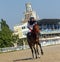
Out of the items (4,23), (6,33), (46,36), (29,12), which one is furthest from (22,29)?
(6,33)

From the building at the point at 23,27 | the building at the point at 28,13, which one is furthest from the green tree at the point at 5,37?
the building at the point at 28,13

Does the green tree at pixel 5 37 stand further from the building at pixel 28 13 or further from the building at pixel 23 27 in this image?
the building at pixel 28 13

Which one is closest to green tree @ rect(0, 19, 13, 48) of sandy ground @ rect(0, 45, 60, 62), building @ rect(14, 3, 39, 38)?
building @ rect(14, 3, 39, 38)

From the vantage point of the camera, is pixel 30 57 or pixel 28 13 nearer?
pixel 30 57

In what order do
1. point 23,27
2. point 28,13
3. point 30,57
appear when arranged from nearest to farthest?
point 30,57, point 23,27, point 28,13

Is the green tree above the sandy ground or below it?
below

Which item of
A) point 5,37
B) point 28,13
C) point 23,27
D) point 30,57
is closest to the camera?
point 30,57

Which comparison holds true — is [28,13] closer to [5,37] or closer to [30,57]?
[5,37]

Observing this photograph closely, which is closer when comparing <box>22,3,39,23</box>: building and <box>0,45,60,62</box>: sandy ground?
<box>0,45,60,62</box>: sandy ground

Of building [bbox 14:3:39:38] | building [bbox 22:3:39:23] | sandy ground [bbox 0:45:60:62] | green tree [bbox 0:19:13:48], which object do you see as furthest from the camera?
building [bbox 22:3:39:23]

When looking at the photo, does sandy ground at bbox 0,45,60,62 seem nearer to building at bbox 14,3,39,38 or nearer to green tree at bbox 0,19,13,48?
green tree at bbox 0,19,13,48

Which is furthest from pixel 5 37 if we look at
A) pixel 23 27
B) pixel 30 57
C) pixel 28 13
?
pixel 28 13

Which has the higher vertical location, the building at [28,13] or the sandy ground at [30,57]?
the sandy ground at [30,57]

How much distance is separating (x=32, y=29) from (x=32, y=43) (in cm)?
52
